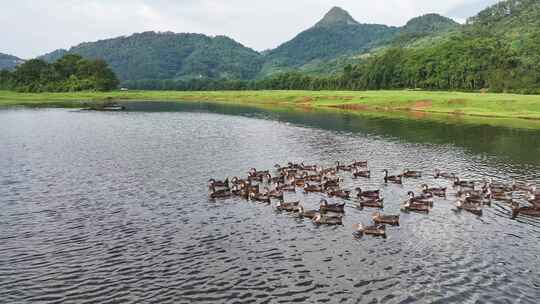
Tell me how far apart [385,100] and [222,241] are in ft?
369

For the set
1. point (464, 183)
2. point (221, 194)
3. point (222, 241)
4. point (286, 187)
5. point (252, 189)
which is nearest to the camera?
point (222, 241)

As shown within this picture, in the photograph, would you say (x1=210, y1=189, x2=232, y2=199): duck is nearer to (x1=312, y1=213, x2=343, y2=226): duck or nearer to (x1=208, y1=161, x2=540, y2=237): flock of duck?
(x1=208, y1=161, x2=540, y2=237): flock of duck

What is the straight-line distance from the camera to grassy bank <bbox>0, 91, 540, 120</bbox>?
10838 centimetres

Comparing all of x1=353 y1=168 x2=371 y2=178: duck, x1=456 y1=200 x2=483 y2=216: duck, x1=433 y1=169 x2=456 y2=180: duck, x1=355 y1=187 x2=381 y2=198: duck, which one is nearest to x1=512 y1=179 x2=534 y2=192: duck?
x1=433 y1=169 x2=456 y2=180: duck

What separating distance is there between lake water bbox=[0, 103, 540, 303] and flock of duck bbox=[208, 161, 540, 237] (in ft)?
2.95

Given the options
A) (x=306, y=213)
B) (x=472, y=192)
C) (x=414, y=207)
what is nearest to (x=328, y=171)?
(x=414, y=207)

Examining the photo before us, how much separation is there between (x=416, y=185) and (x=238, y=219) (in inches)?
736

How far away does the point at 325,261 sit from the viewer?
25.3 meters

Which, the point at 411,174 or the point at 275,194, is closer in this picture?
the point at 275,194

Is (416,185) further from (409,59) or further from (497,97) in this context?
(409,59)

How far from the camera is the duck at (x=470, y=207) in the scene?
111 ft

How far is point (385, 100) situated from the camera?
437 feet

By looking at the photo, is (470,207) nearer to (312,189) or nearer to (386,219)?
(386,219)

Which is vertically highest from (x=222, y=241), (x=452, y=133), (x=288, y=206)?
(x=452, y=133)
